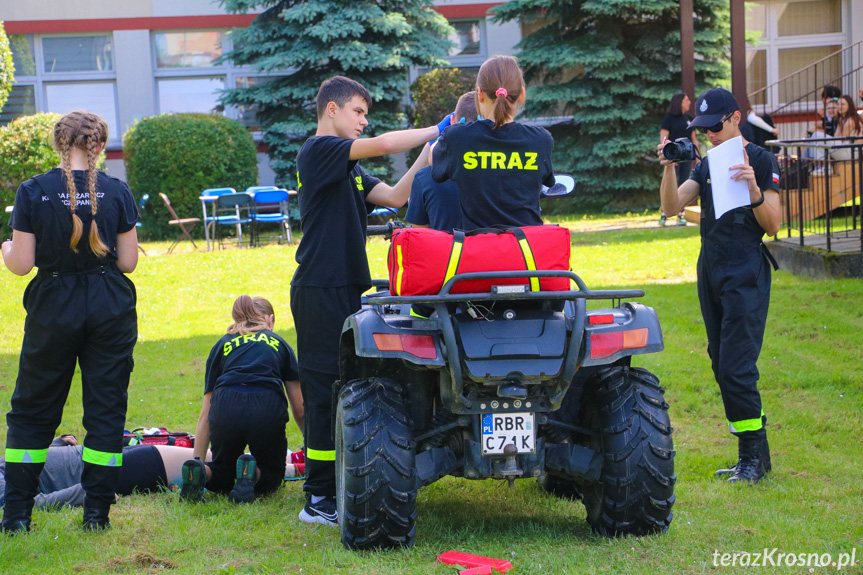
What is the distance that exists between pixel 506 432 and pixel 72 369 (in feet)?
7.25

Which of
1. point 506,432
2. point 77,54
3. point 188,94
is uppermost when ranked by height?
point 77,54

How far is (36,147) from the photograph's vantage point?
17891mm

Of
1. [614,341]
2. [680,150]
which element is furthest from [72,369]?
[680,150]

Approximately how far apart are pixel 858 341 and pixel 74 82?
20.5 meters

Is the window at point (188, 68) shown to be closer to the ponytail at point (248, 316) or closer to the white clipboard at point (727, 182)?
the ponytail at point (248, 316)

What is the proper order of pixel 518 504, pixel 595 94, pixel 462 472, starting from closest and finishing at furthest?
pixel 462 472 < pixel 518 504 < pixel 595 94

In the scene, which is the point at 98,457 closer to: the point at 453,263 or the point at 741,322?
the point at 453,263

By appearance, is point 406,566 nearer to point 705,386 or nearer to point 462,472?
point 462,472

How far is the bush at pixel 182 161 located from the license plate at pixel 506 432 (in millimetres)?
15791

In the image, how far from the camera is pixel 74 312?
15.1ft

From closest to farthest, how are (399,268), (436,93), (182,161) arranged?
(399,268), (182,161), (436,93)

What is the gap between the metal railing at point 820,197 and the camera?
11.3 m

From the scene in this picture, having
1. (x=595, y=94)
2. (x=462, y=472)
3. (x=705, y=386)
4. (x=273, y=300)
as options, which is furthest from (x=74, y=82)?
(x=462, y=472)

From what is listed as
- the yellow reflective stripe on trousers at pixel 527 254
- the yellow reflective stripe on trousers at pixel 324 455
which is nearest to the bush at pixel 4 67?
the yellow reflective stripe on trousers at pixel 324 455
